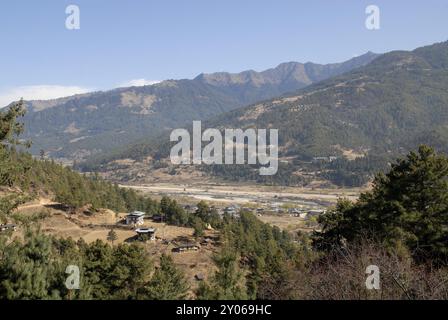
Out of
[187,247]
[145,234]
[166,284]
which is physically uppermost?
[166,284]

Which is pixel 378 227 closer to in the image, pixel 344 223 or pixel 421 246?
pixel 421 246

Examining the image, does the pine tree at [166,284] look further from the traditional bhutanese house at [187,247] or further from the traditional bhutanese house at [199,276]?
the traditional bhutanese house at [187,247]

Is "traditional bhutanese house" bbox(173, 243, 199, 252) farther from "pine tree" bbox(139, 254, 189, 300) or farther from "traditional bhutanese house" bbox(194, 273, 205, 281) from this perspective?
"pine tree" bbox(139, 254, 189, 300)

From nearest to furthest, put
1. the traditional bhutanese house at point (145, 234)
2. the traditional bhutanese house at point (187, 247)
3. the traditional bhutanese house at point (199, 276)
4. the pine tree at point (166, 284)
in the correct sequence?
the pine tree at point (166, 284) → the traditional bhutanese house at point (199, 276) → the traditional bhutanese house at point (187, 247) → the traditional bhutanese house at point (145, 234)

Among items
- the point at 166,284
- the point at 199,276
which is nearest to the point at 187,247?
the point at 199,276

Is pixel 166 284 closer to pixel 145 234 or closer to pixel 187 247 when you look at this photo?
pixel 187 247

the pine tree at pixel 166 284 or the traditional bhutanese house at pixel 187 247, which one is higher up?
the pine tree at pixel 166 284

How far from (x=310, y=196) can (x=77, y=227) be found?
381 ft

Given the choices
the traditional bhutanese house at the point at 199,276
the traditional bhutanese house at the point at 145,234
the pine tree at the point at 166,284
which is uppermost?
the pine tree at the point at 166,284

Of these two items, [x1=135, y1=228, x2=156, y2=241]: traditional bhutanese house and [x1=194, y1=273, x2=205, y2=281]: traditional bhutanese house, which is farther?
[x1=135, y1=228, x2=156, y2=241]: traditional bhutanese house

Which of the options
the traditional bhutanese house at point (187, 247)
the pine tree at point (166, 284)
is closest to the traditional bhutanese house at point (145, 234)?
the traditional bhutanese house at point (187, 247)

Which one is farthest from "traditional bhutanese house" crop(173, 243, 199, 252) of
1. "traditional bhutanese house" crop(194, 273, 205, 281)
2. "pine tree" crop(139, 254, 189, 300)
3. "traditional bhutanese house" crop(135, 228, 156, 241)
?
"pine tree" crop(139, 254, 189, 300)

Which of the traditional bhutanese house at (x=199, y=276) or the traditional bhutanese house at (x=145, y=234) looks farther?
the traditional bhutanese house at (x=145, y=234)
